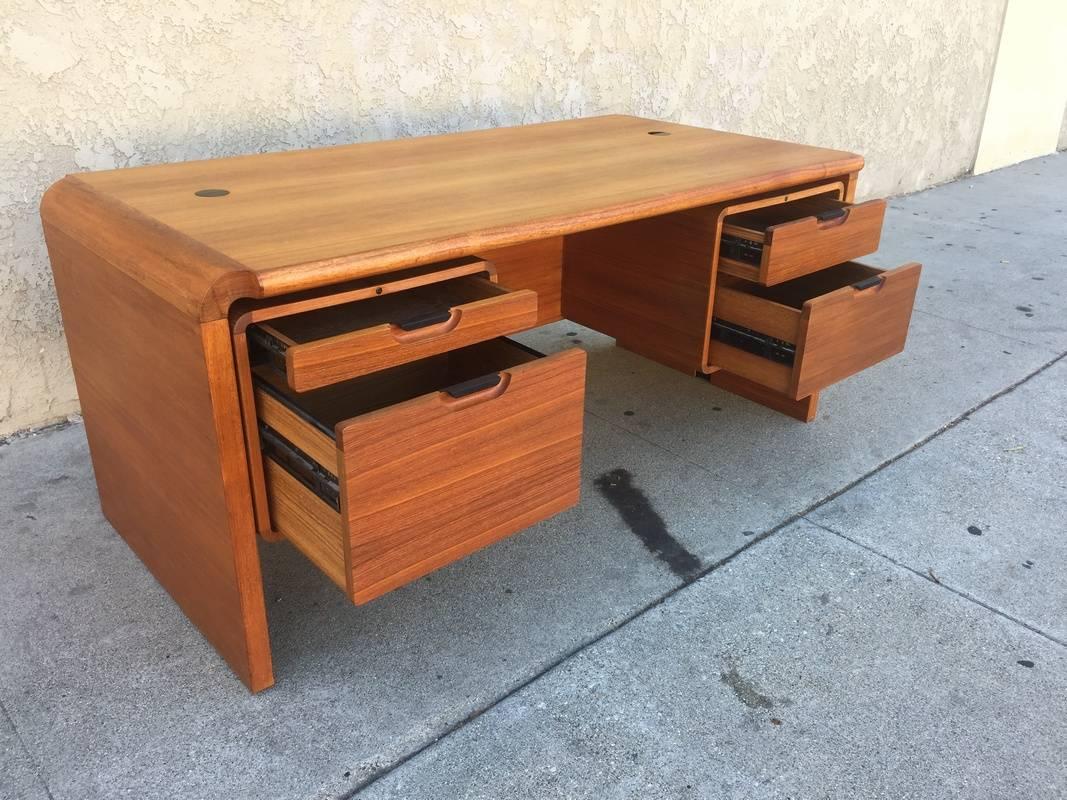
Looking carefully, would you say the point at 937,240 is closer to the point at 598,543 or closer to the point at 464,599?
the point at 598,543

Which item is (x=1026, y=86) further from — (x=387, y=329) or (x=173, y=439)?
(x=173, y=439)

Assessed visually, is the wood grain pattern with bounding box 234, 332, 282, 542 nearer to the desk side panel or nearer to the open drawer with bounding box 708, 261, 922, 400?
the desk side panel

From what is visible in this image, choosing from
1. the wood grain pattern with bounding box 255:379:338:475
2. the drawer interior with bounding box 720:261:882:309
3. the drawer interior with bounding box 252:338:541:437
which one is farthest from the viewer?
the drawer interior with bounding box 720:261:882:309

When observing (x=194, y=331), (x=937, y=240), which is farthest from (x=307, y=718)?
(x=937, y=240)

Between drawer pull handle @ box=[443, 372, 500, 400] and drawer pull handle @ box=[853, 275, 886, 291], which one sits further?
drawer pull handle @ box=[853, 275, 886, 291]

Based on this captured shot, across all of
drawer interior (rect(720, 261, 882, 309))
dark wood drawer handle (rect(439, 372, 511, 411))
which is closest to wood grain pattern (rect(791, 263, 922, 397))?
drawer interior (rect(720, 261, 882, 309))

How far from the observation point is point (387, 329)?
3.58 ft

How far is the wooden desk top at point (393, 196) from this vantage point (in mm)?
1055

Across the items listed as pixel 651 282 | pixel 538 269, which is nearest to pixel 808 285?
pixel 651 282

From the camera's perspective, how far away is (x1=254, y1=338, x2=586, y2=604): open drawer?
1.03m

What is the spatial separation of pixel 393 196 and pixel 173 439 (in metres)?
0.49

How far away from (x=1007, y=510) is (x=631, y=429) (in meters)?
0.75

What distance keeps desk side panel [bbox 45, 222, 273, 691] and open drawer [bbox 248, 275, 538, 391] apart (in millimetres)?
91

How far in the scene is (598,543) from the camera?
1.56m
